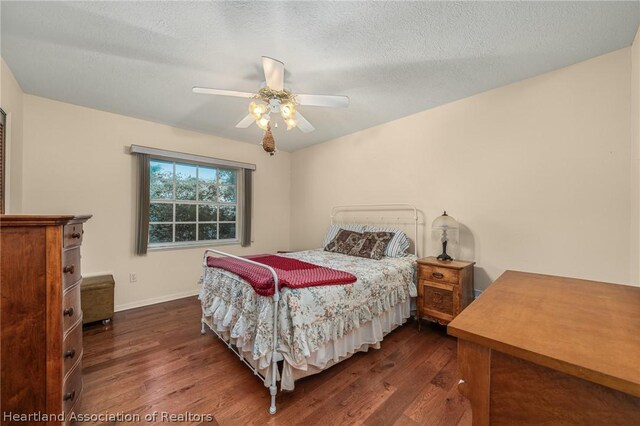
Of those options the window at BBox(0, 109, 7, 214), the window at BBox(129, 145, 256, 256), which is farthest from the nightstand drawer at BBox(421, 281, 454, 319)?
the window at BBox(0, 109, 7, 214)

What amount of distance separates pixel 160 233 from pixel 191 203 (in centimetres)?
59

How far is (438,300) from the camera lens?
2461mm

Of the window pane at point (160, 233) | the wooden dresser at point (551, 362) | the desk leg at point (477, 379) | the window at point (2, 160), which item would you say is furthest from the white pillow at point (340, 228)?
the window at point (2, 160)

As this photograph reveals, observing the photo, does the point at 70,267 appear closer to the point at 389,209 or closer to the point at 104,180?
the point at 104,180

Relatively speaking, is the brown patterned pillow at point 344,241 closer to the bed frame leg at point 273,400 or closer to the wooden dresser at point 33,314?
the bed frame leg at point 273,400

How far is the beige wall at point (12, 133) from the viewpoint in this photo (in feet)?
6.94

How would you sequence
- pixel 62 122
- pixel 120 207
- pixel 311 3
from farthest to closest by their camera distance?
pixel 120 207 < pixel 62 122 < pixel 311 3

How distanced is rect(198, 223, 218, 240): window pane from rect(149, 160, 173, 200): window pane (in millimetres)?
638

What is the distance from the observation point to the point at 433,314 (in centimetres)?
248

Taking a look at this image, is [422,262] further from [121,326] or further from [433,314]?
[121,326]

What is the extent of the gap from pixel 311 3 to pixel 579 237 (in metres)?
2.69

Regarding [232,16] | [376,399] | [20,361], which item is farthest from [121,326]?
[232,16]

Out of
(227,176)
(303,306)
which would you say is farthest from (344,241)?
(227,176)

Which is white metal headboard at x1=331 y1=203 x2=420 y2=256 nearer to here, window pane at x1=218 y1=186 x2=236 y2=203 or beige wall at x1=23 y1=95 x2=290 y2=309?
window pane at x1=218 y1=186 x2=236 y2=203
